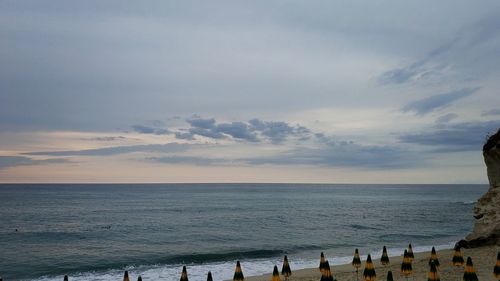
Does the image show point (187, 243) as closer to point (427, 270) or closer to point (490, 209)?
point (427, 270)

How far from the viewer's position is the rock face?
25344mm

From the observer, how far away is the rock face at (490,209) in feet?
83.1

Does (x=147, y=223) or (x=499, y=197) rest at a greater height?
(x=499, y=197)

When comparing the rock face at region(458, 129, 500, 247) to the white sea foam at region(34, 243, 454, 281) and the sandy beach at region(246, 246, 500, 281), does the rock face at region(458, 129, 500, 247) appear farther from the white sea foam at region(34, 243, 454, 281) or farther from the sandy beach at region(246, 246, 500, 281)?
the white sea foam at region(34, 243, 454, 281)

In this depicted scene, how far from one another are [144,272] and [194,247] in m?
10.4

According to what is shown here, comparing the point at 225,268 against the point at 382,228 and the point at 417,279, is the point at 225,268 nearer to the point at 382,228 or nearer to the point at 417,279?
the point at 417,279

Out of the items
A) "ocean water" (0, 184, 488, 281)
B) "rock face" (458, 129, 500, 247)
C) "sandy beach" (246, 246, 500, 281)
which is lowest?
"ocean water" (0, 184, 488, 281)

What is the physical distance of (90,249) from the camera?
35.7 m

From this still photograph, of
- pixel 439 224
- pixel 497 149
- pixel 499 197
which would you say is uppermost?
pixel 497 149

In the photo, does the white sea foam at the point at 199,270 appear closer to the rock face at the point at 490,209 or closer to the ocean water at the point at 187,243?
the ocean water at the point at 187,243

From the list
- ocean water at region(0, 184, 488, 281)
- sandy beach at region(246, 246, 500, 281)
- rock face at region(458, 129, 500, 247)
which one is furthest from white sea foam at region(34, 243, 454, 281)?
rock face at region(458, 129, 500, 247)

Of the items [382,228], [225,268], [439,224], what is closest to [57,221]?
[225,268]

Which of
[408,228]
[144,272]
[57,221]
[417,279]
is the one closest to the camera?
[417,279]

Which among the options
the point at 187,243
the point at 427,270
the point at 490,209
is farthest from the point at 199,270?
the point at 490,209
